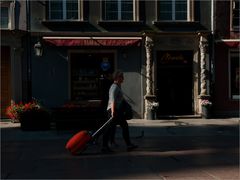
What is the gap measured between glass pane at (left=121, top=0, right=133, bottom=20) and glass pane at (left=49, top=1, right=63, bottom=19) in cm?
249

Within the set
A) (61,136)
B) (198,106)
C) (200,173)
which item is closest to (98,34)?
(198,106)

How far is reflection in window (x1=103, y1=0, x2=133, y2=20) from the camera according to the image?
71.7 feet

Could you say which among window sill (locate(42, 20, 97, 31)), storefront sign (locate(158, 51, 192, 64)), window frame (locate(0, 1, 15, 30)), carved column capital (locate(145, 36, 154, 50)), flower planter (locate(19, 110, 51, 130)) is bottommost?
flower planter (locate(19, 110, 51, 130))

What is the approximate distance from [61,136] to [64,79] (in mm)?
6324

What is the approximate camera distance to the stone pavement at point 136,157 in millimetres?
9133

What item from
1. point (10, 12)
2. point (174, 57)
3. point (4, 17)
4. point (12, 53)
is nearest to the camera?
point (12, 53)

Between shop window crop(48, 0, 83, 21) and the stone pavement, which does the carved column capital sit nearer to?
shop window crop(48, 0, 83, 21)

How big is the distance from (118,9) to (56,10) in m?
2.49

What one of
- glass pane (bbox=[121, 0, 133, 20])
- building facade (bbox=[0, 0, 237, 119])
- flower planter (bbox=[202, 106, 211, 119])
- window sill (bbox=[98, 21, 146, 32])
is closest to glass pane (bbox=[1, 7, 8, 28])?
building facade (bbox=[0, 0, 237, 119])

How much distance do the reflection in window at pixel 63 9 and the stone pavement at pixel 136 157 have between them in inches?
236

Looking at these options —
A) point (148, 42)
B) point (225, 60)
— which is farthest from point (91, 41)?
point (225, 60)

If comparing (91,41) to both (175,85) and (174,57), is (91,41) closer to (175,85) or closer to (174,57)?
(174,57)

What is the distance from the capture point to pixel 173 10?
2216 cm

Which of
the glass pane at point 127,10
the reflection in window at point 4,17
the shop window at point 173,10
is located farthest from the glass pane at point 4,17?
the shop window at point 173,10
